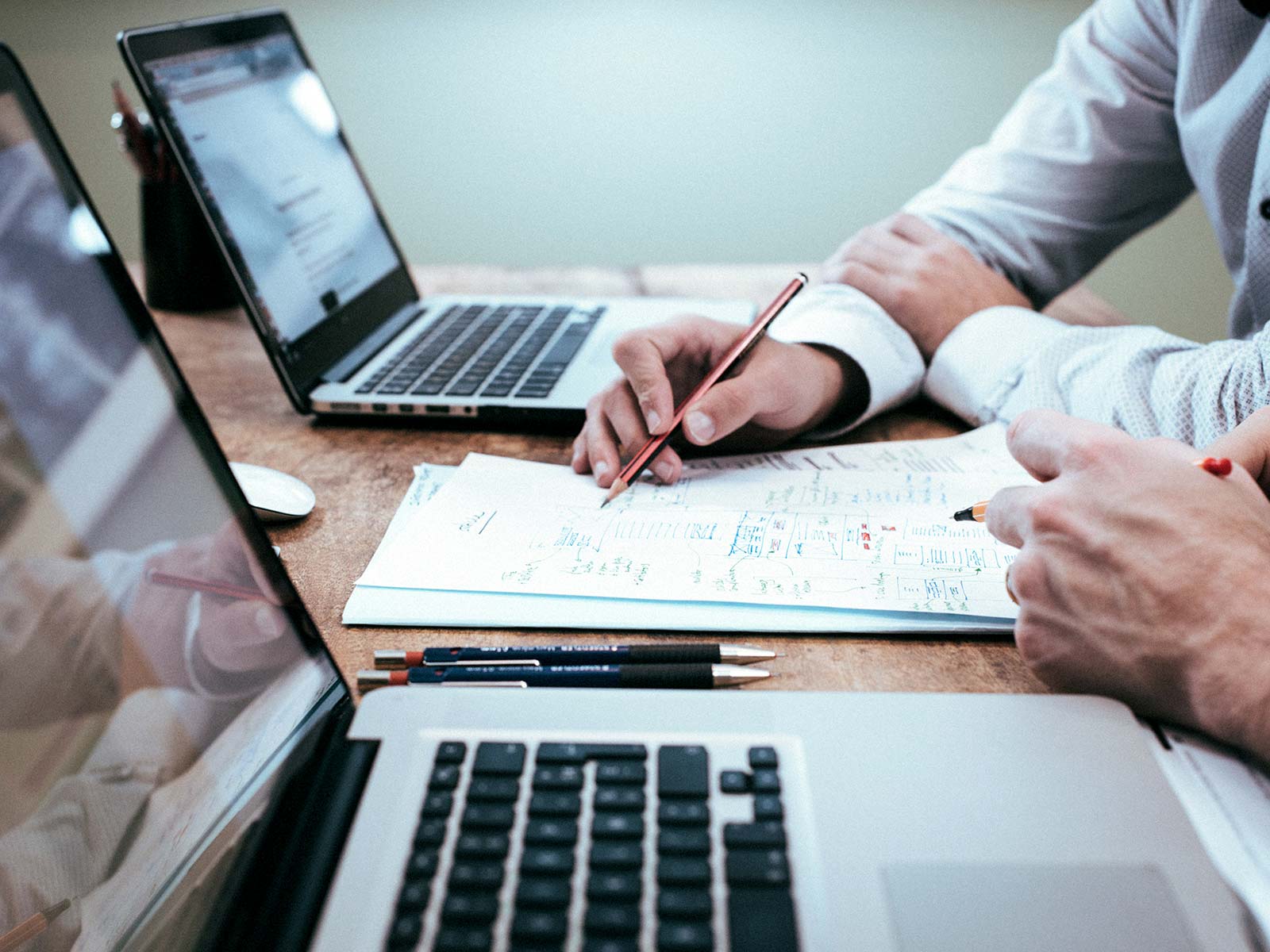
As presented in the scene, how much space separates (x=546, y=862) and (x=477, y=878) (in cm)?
2

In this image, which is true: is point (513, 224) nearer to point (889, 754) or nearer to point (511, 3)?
point (511, 3)

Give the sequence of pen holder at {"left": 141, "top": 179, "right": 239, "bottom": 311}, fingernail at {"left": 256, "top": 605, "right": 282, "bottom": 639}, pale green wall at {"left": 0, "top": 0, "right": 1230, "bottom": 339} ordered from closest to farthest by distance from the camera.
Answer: fingernail at {"left": 256, "top": 605, "right": 282, "bottom": 639} → pen holder at {"left": 141, "top": 179, "right": 239, "bottom": 311} → pale green wall at {"left": 0, "top": 0, "right": 1230, "bottom": 339}

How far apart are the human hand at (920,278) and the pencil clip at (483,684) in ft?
1.85

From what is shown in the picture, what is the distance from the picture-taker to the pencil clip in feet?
1.42

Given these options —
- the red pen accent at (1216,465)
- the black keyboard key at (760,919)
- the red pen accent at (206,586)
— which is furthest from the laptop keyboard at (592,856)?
the red pen accent at (1216,465)

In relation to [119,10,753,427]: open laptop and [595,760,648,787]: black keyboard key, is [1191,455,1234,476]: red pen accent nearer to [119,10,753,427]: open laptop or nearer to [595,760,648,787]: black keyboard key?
[595,760,648,787]: black keyboard key

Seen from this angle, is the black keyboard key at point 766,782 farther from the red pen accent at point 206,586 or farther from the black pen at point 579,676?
the red pen accent at point 206,586

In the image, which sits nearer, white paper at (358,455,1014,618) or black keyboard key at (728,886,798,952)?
black keyboard key at (728,886,798,952)

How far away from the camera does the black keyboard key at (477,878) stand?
0.31 m

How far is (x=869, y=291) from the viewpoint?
87cm

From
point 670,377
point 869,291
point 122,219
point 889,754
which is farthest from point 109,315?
point 122,219

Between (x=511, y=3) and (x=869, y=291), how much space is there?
1329 mm

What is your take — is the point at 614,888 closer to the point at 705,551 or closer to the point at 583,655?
the point at 583,655

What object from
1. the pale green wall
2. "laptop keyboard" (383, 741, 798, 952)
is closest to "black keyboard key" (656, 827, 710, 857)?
"laptop keyboard" (383, 741, 798, 952)
